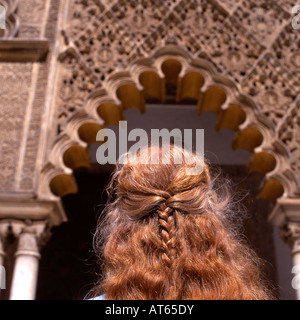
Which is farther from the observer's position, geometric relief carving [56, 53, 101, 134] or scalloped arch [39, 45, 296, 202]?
geometric relief carving [56, 53, 101, 134]

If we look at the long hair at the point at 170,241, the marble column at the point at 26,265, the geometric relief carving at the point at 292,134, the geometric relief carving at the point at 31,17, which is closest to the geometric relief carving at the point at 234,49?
the geometric relief carving at the point at 292,134

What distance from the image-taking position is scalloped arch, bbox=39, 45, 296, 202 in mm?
2594

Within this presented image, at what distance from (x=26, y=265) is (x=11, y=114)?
2.93 ft

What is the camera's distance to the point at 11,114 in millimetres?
2691

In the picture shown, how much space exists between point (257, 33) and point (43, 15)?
1.40 m

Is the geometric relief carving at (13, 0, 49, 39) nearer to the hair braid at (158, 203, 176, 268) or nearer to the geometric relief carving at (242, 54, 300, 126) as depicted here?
the geometric relief carving at (242, 54, 300, 126)

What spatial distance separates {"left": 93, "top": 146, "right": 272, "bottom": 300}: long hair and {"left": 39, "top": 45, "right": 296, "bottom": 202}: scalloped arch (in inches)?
73.8

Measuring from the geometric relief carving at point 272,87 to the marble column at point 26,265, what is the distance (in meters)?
1.47

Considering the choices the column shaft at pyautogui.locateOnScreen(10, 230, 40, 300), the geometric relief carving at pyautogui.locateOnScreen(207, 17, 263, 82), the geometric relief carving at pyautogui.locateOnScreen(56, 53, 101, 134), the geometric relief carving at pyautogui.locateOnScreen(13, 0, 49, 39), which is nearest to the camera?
the column shaft at pyautogui.locateOnScreen(10, 230, 40, 300)

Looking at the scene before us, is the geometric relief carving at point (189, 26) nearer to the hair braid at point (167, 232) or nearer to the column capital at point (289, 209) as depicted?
the column capital at point (289, 209)

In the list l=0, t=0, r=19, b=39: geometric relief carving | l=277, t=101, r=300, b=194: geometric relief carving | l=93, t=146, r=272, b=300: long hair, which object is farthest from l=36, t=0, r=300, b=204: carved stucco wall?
l=93, t=146, r=272, b=300: long hair

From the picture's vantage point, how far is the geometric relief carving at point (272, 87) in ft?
8.95

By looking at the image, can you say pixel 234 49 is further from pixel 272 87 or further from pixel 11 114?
pixel 11 114

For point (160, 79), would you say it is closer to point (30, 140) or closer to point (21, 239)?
point (30, 140)
